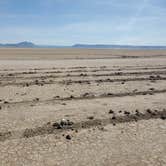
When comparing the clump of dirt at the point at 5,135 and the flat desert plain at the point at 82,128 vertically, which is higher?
the clump of dirt at the point at 5,135

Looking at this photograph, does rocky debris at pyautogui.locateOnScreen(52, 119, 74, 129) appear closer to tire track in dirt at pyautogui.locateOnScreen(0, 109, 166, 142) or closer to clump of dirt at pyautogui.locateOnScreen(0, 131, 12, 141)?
tire track in dirt at pyautogui.locateOnScreen(0, 109, 166, 142)

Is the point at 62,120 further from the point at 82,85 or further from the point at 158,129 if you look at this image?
the point at 82,85

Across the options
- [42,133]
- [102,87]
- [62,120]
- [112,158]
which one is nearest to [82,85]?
[102,87]

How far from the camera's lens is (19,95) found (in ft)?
47.9

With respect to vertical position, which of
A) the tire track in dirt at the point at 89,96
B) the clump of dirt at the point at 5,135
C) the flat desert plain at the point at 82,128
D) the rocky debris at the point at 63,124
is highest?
the rocky debris at the point at 63,124

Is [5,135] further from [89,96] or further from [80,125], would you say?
[89,96]

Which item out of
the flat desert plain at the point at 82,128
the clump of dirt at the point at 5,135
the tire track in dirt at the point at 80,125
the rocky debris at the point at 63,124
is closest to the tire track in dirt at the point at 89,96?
the flat desert plain at the point at 82,128

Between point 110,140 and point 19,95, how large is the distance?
7.56 meters

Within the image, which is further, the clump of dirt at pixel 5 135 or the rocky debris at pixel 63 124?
the rocky debris at pixel 63 124

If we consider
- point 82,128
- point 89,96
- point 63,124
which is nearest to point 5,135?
point 63,124

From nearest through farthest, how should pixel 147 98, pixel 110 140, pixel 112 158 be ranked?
1. pixel 112 158
2. pixel 110 140
3. pixel 147 98

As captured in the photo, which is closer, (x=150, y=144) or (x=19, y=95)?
(x=150, y=144)

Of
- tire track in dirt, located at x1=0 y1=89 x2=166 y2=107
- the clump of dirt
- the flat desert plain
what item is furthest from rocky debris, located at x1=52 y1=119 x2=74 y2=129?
tire track in dirt, located at x1=0 y1=89 x2=166 y2=107

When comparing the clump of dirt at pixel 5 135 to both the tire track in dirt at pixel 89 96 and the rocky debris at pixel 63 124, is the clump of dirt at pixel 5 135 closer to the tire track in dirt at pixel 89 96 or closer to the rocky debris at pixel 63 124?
the rocky debris at pixel 63 124
